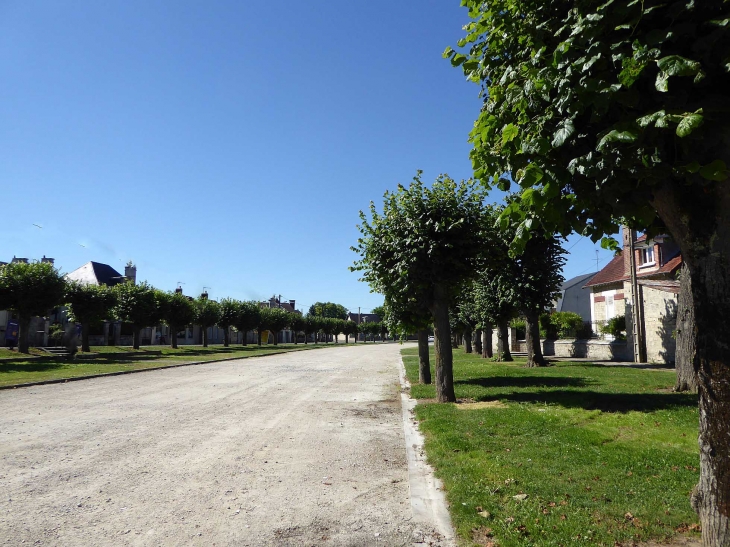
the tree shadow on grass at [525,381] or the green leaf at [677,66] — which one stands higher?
the green leaf at [677,66]

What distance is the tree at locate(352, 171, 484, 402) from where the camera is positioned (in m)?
12.2

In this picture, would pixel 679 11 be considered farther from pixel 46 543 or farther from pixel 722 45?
pixel 46 543

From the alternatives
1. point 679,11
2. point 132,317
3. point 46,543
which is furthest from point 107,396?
point 132,317

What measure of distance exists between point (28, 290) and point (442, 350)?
27668 mm

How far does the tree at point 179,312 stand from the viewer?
46031 mm

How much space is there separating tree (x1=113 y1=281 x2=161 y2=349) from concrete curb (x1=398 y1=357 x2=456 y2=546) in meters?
36.7

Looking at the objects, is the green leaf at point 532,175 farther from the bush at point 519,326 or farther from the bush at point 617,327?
the bush at point 519,326

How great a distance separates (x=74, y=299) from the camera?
3466 centimetres

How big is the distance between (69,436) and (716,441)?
923 cm

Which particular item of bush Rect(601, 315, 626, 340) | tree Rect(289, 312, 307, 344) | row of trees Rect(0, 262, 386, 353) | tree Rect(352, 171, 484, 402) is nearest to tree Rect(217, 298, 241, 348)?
row of trees Rect(0, 262, 386, 353)

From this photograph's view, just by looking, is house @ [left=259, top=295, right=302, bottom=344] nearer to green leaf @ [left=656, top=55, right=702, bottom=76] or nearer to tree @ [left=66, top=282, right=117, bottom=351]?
tree @ [left=66, top=282, right=117, bottom=351]

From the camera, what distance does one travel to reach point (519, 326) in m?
40.2

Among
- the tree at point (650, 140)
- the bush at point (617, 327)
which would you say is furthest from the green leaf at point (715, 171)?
the bush at point (617, 327)

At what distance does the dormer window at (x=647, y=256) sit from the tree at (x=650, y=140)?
2928cm
